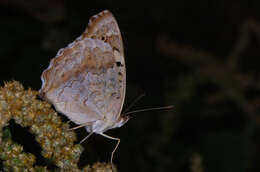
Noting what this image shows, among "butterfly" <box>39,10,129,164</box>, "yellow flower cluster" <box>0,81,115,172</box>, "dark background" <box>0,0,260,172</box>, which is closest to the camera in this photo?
"yellow flower cluster" <box>0,81,115,172</box>

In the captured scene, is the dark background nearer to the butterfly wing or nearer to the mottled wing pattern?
the mottled wing pattern

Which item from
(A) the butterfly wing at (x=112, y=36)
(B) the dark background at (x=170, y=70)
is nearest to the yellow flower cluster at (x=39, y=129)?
(B) the dark background at (x=170, y=70)

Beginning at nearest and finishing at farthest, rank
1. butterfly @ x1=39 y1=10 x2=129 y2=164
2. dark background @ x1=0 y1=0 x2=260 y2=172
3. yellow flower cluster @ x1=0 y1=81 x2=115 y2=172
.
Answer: yellow flower cluster @ x1=0 y1=81 x2=115 y2=172 → butterfly @ x1=39 y1=10 x2=129 y2=164 → dark background @ x1=0 y1=0 x2=260 y2=172

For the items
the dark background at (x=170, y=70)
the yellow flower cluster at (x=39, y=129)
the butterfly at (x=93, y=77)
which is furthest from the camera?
the dark background at (x=170, y=70)

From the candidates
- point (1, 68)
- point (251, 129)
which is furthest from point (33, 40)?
point (251, 129)

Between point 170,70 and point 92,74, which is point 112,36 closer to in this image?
point 92,74

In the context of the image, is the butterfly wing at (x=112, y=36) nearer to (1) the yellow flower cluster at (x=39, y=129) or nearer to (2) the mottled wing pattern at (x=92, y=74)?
(2) the mottled wing pattern at (x=92, y=74)

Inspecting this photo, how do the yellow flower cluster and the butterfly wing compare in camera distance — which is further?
the butterfly wing

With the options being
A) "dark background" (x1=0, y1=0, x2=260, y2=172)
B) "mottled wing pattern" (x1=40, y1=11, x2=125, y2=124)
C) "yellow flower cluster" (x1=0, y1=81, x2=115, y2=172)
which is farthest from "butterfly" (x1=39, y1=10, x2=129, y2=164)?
"yellow flower cluster" (x1=0, y1=81, x2=115, y2=172)
